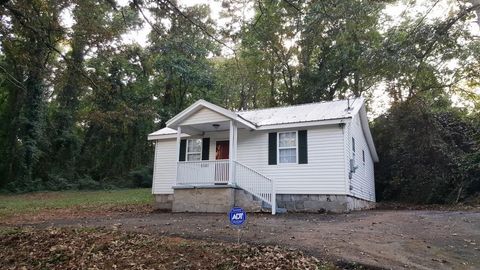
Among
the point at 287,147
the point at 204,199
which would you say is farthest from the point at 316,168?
the point at 204,199

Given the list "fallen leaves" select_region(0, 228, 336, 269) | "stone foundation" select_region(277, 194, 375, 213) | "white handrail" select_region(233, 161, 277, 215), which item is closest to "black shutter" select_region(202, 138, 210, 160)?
"white handrail" select_region(233, 161, 277, 215)

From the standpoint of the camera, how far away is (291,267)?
19.1 ft

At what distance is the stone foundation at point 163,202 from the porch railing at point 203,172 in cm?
214

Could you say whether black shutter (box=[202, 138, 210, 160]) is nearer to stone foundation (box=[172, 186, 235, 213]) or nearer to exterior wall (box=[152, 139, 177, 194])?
exterior wall (box=[152, 139, 177, 194])

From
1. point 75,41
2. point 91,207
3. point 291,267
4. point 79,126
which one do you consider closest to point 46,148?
point 79,126

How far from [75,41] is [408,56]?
9317 millimetres

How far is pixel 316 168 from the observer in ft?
45.2

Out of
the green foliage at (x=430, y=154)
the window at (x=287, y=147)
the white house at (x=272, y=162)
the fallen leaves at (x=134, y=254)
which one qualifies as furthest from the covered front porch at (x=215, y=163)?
the green foliage at (x=430, y=154)

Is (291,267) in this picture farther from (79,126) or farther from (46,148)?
(79,126)

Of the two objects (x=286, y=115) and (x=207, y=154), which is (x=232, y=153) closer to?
(x=207, y=154)

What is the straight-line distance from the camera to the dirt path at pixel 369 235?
21.2 feet

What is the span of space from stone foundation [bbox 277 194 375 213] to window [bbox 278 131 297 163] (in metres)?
1.40

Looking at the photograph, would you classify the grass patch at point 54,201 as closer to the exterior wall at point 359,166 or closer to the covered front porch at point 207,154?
the covered front porch at point 207,154

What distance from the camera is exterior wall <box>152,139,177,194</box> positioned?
54.6 ft
